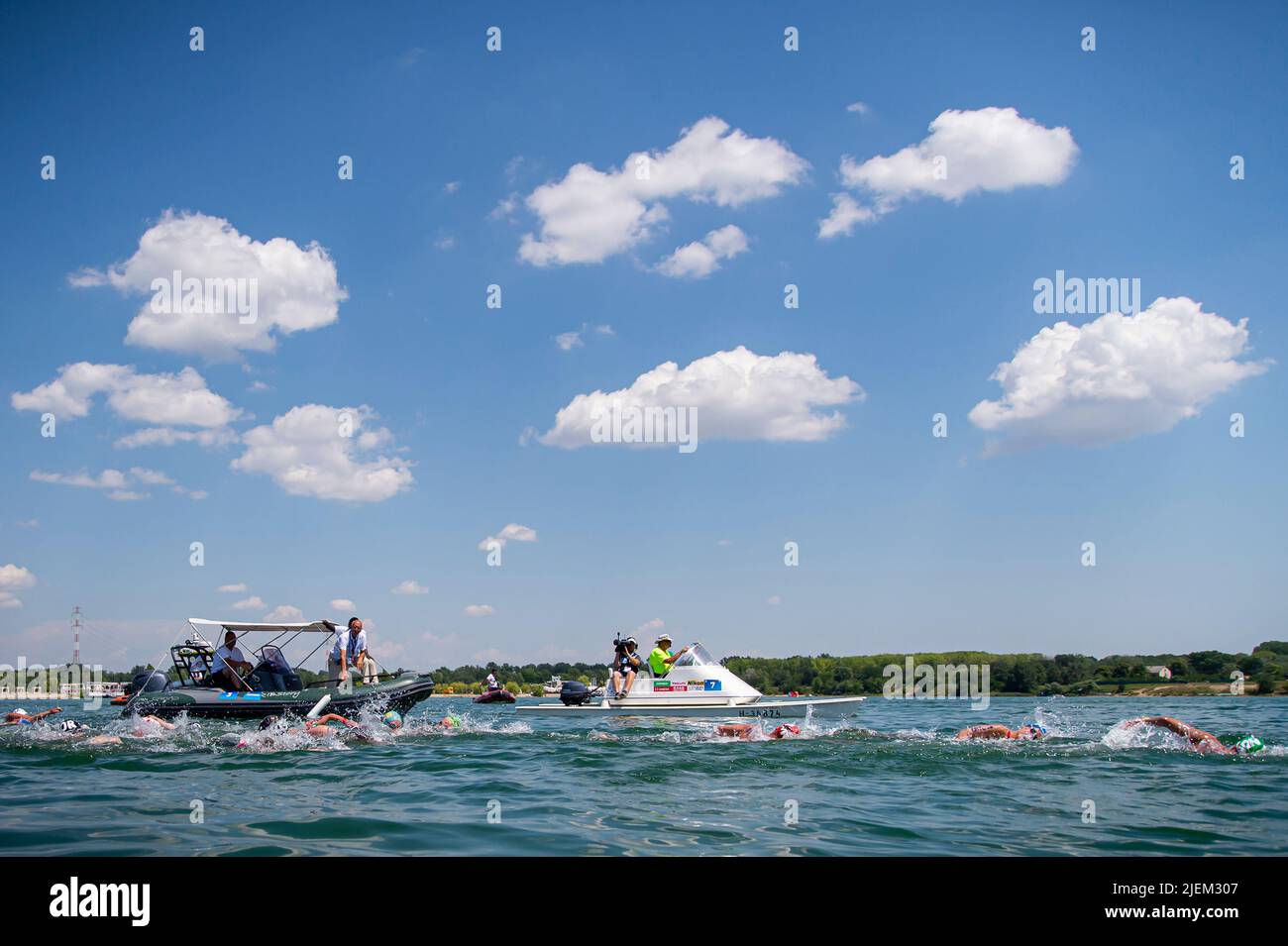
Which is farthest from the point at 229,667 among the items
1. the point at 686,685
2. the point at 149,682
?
the point at 686,685

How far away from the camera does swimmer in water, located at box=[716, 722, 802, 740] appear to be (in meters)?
20.0

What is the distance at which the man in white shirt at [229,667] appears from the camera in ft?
76.3

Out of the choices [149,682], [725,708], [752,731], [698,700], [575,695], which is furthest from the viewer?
[149,682]

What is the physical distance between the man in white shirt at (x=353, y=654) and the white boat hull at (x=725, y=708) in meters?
6.12

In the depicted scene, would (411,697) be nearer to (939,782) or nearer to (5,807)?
(5,807)

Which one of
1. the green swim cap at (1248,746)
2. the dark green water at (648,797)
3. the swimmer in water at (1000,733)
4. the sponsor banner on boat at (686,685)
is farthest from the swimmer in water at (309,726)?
the green swim cap at (1248,746)

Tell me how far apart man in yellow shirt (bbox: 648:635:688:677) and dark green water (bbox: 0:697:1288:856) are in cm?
583

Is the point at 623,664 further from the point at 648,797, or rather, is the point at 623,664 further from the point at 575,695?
the point at 648,797

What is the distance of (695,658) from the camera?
81.1 feet

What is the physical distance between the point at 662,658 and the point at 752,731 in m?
5.02
